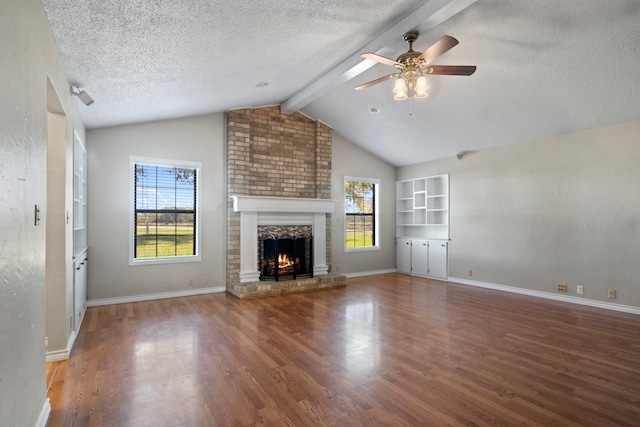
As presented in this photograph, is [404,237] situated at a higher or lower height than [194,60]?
lower

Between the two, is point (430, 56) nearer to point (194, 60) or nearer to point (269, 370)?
point (194, 60)

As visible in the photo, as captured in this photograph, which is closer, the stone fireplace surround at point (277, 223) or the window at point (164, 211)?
the window at point (164, 211)

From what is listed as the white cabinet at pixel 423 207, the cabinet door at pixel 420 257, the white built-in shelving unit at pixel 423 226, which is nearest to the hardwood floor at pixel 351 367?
the white built-in shelving unit at pixel 423 226

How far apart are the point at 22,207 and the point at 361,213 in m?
6.58

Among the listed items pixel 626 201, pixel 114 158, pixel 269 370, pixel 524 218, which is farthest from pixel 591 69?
pixel 114 158

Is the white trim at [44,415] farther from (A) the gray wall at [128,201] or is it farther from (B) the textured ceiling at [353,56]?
(A) the gray wall at [128,201]

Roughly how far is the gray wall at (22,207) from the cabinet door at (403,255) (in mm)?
→ 6784

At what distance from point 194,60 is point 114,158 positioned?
8.65ft

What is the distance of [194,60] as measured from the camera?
11.1 ft

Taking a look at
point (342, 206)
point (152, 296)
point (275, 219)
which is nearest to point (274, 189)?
point (275, 219)

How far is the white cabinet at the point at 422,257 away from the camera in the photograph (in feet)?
23.2

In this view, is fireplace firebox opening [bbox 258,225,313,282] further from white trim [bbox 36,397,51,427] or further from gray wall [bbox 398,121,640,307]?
white trim [bbox 36,397,51,427]

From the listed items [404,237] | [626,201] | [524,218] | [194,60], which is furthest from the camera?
[404,237]

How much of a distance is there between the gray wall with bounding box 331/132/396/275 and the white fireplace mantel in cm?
64
